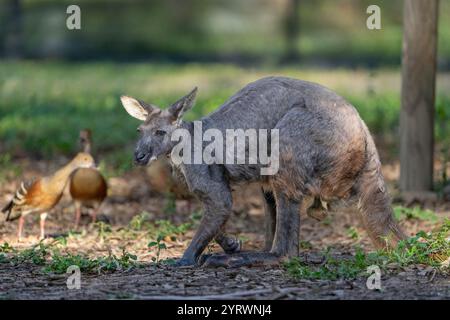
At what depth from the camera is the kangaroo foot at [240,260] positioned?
22.2 ft

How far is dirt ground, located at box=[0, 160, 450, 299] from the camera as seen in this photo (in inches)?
234

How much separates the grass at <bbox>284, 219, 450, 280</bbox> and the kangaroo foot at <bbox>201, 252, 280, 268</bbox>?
0.15 meters

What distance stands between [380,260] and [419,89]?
322cm

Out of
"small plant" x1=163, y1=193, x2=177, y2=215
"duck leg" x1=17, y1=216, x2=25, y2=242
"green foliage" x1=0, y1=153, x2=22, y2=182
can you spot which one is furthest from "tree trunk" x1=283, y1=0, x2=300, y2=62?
"duck leg" x1=17, y1=216, x2=25, y2=242

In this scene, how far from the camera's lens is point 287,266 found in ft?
21.7

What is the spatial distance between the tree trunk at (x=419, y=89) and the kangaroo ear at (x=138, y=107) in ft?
11.1

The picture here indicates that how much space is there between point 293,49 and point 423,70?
11.4m

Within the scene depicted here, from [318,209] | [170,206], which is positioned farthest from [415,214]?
[170,206]

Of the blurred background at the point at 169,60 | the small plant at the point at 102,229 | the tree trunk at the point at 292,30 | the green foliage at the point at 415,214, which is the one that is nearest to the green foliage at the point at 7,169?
the blurred background at the point at 169,60

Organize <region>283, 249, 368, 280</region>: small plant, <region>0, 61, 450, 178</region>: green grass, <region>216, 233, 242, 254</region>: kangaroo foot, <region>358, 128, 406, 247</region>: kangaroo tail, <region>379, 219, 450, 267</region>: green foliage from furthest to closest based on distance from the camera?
<region>0, 61, 450, 178</region>: green grass
<region>216, 233, 242, 254</region>: kangaroo foot
<region>358, 128, 406, 247</region>: kangaroo tail
<region>379, 219, 450, 267</region>: green foliage
<region>283, 249, 368, 280</region>: small plant

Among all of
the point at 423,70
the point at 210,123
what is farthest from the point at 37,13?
the point at 210,123

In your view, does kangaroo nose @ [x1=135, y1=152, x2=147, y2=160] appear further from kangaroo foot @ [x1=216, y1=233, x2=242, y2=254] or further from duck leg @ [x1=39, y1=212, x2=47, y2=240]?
duck leg @ [x1=39, y1=212, x2=47, y2=240]

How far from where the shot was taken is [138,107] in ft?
22.8

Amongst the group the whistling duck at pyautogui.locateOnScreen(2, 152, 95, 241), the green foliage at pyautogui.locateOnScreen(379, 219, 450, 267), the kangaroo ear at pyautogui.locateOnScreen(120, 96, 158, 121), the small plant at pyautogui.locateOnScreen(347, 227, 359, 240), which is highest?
the kangaroo ear at pyautogui.locateOnScreen(120, 96, 158, 121)
